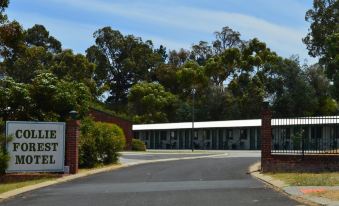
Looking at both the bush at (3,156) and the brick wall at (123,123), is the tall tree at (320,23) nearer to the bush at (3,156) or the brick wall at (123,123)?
the brick wall at (123,123)

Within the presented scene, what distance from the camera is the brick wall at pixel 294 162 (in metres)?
24.8

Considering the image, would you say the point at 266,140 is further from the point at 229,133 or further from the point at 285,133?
the point at 229,133

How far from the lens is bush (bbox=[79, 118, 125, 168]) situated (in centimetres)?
2967

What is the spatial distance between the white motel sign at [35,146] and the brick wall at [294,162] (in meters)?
8.69

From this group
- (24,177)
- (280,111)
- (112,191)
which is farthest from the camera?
(280,111)

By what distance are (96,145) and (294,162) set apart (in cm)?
1075

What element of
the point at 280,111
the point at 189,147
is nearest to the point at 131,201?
the point at 189,147

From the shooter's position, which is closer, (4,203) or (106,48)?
(4,203)

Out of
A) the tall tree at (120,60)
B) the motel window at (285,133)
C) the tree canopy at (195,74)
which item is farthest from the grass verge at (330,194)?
the tall tree at (120,60)

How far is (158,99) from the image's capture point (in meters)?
89.1

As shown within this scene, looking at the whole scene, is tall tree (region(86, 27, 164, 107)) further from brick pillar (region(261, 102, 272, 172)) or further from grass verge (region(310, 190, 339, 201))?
grass verge (region(310, 190, 339, 201))

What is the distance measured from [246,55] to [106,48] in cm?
2754

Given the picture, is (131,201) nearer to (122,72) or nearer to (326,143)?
(326,143)

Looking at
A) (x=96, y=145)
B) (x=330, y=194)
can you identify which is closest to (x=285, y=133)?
(x=96, y=145)
